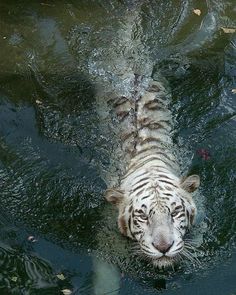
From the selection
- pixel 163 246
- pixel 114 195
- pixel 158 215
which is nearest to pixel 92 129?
pixel 114 195

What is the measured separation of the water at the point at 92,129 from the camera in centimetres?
483

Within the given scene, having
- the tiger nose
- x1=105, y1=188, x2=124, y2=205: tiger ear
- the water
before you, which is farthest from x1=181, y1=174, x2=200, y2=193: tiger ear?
the tiger nose

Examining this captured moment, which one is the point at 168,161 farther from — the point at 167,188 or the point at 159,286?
the point at 159,286

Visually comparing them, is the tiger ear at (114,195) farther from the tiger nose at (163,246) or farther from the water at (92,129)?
the tiger nose at (163,246)

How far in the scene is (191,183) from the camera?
482 centimetres

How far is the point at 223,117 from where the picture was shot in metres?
6.07

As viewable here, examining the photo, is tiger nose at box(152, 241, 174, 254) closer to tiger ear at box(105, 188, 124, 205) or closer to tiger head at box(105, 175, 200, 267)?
tiger head at box(105, 175, 200, 267)

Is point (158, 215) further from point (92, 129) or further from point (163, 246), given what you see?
point (92, 129)

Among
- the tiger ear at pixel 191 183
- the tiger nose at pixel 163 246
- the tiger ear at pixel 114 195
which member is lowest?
the tiger nose at pixel 163 246

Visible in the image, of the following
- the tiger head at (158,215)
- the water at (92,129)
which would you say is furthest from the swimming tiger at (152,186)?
the water at (92,129)

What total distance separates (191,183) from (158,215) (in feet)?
1.52

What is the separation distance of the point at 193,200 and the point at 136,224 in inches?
23.1

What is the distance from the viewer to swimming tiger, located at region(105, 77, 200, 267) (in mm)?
4441

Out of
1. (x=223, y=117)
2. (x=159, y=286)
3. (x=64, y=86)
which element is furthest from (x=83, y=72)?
(x=159, y=286)
